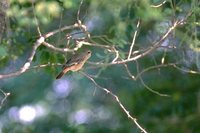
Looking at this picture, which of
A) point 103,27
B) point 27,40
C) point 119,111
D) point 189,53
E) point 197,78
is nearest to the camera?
point 27,40

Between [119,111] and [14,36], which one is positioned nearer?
[14,36]

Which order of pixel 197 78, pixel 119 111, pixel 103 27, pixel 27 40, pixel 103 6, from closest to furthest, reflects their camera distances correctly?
pixel 103 6 → pixel 27 40 → pixel 103 27 → pixel 197 78 → pixel 119 111

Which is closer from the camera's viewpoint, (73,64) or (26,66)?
(26,66)

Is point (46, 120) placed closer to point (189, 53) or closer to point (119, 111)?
point (119, 111)

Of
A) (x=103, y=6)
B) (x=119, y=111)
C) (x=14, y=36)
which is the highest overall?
(x=103, y=6)

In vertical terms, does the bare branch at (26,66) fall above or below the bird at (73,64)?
above

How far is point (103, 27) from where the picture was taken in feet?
29.1

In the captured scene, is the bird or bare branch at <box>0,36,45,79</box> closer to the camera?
bare branch at <box>0,36,45,79</box>

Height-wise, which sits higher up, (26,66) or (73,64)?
(26,66)

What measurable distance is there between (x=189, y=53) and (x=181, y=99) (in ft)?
12.5

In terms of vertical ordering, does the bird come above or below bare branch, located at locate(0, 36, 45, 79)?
below

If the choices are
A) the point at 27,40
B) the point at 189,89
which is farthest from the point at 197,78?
the point at 27,40

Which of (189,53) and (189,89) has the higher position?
(189,53)

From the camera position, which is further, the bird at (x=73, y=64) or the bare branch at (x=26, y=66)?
the bird at (x=73, y=64)
